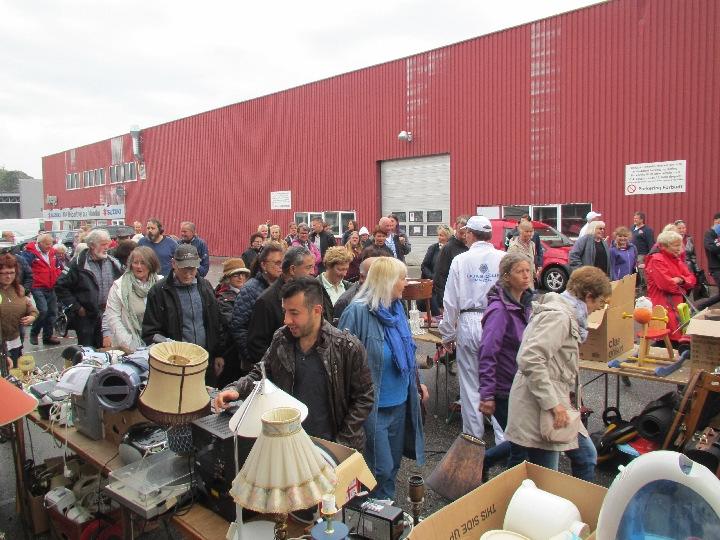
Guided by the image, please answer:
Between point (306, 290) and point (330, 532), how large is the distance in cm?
117

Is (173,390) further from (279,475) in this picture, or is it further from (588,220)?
(588,220)

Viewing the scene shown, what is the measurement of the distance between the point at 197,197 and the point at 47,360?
19.9m

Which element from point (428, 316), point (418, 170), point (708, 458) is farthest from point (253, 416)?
point (418, 170)

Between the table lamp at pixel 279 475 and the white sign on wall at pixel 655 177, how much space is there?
1408cm

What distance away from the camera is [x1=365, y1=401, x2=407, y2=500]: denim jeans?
10.7 ft

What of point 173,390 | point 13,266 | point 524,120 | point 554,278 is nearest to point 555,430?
point 173,390

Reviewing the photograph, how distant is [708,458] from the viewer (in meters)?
3.74

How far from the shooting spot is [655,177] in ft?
44.2

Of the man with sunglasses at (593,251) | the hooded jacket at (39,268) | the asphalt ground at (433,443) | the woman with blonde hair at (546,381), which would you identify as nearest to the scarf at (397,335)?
the woman with blonde hair at (546,381)

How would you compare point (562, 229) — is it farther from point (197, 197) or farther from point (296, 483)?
point (197, 197)

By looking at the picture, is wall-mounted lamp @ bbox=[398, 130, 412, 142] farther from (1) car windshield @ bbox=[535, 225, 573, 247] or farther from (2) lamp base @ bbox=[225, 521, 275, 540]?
(2) lamp base @ bbox=[225, 521, 275, 540]

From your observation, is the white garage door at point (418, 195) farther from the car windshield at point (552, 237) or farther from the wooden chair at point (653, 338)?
the wooden chair at point (653, 338)

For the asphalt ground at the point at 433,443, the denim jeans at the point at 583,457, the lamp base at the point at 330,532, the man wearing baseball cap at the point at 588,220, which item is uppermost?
the man wearing baseball cap at the point at 588,220

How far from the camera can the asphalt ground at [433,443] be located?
153 inches
